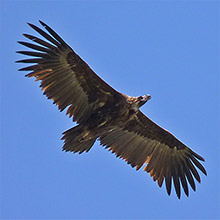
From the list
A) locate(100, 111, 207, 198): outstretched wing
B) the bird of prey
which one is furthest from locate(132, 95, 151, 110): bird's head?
locate(100, 111, 207, 198): outstretched wing

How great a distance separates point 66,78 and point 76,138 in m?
1.70

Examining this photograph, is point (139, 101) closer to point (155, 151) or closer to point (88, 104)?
point (88, 104)

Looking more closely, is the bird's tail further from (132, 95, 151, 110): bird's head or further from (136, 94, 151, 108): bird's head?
(136, 94, 151, 108): bird's head

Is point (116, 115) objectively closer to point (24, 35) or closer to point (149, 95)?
point (149, 95)

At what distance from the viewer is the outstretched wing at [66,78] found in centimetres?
1672

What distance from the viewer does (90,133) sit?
56.7 ft

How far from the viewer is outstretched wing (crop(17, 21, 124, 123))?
54.9ft

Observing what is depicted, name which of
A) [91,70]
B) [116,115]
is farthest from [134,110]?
[91,70]

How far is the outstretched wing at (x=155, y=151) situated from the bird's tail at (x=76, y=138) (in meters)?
1.47

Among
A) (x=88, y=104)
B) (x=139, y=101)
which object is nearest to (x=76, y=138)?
(x=88, y=104)

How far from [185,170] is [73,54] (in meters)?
5.41

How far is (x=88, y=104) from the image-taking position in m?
17.5

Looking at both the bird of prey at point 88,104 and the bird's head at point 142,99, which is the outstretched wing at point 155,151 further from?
the bird's head at point 142,99

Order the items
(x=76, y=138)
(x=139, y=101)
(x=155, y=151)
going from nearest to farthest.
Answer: (x=76, y=138) → (x=139, y=101) → (x=155, y=151)
